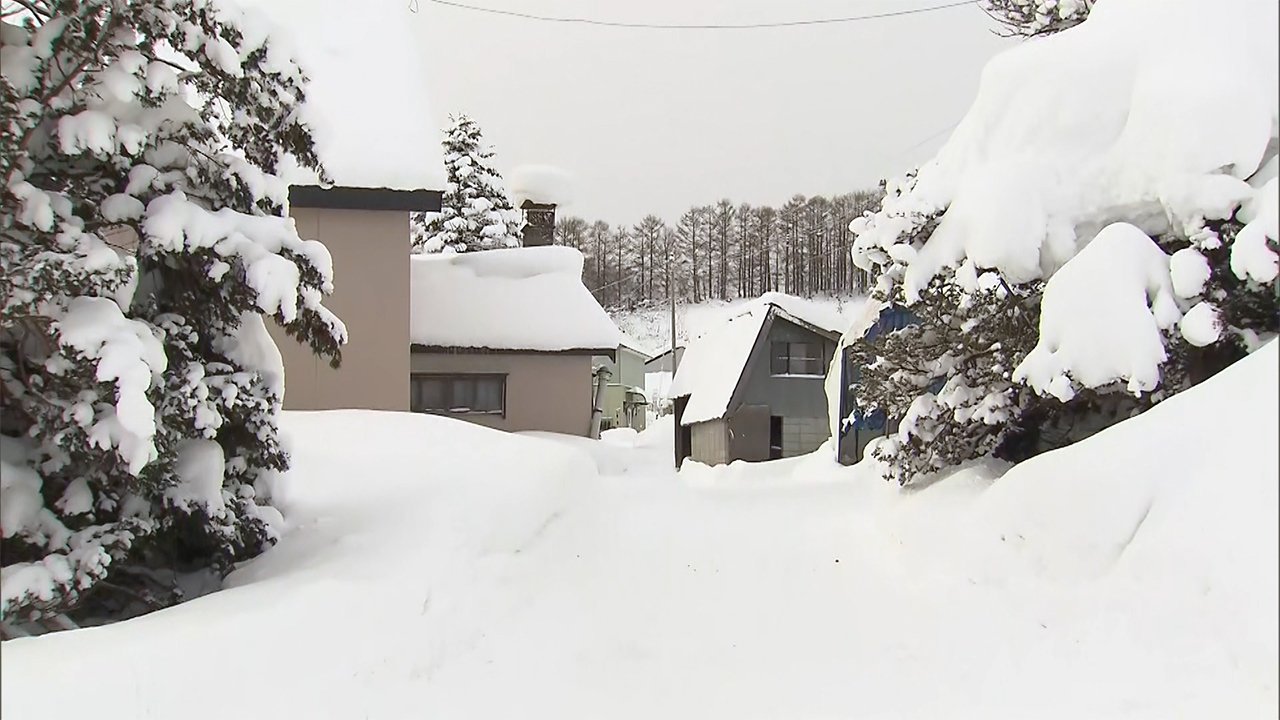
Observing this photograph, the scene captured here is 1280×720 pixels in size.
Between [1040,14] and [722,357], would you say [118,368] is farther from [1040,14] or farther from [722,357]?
[722,357]

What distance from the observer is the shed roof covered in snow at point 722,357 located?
18.8 metres

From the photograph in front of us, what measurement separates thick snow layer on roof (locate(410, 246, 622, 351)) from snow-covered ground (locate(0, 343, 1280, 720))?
7982mm

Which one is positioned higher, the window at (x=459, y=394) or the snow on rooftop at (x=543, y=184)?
the snow on rooftop at (x=543, y=184)

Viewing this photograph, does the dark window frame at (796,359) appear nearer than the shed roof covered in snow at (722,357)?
No

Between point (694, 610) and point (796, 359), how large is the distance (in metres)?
14.1

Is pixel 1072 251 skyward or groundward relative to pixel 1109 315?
skyward

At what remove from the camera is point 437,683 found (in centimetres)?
446

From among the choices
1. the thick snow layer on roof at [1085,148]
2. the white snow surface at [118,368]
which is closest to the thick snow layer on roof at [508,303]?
the thick snow layer on roof at [1085,148]

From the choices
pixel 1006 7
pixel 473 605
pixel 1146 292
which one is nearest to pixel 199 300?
pixel 473 605

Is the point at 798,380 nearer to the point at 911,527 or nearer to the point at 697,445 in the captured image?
the point at 697,445

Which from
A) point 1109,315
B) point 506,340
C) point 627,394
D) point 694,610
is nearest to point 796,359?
point 506,340

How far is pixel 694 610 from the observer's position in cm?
605

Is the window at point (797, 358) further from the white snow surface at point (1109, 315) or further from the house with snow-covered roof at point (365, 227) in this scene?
the white snow surface at point (1109, 315)

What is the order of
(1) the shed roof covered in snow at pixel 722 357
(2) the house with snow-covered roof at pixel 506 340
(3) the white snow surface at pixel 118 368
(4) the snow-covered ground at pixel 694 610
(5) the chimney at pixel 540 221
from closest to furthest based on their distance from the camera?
1. (4) the snow-covered ground at pixel 694 610
2. (3) the white snow surface at pixel 118 368
3. (2) the house with snow-covered roof at pixel 506 340
4. (1) the shed roof covered in snow at pixel 722 357
5. (5) the chimney at pixel 540 221
